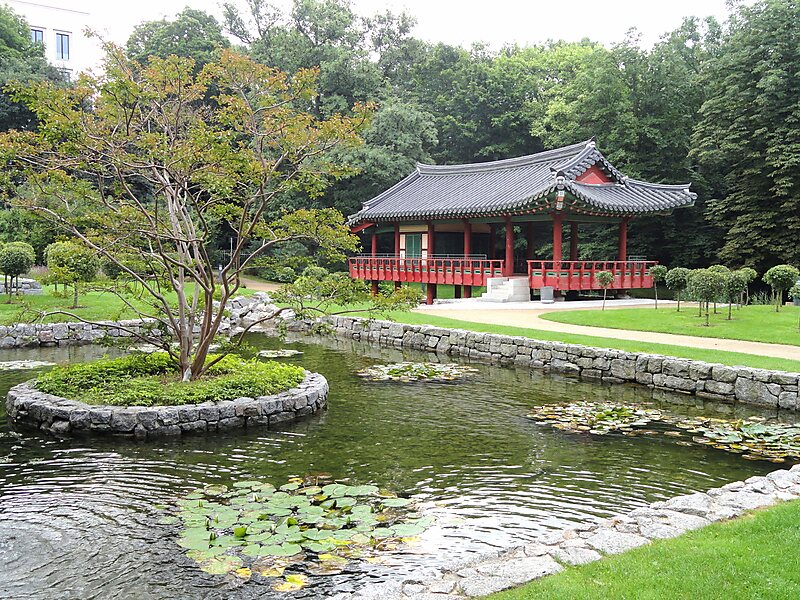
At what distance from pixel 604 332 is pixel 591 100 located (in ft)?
59.6

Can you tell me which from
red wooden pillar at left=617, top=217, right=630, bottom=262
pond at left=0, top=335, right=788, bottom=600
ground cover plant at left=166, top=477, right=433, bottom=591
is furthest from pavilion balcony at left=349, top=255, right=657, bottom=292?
ground cover plant at left=166, top=477, right=433, bottom=591

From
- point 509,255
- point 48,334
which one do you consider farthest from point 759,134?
point 48,334

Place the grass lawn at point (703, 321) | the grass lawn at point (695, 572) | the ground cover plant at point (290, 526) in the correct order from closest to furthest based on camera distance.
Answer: the grass lawn at point (695, 572), the ground cover plant at point (290, 526), the grass lawn at point (703, 321)

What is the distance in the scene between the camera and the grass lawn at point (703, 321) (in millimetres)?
15266

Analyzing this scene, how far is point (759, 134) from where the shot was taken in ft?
84.1

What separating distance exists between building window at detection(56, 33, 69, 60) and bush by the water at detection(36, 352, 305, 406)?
162 ft

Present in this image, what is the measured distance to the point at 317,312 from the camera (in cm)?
1105

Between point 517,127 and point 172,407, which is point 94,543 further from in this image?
point 517,127

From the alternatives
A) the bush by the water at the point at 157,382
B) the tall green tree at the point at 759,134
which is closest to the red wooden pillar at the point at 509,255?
the tall green tree at the point at 759,134

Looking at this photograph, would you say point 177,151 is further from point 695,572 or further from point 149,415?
point 695,572

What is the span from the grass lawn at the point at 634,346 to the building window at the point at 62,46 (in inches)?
1793

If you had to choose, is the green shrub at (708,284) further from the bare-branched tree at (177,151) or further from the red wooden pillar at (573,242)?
the red wooden pillar at (573,242)

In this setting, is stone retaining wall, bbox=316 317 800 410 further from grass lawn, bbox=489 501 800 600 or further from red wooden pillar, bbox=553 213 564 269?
red wooden pillar, bbox=553 213 564 269

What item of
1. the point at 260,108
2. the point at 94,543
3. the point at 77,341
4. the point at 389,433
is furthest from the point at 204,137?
the point at 77,341
